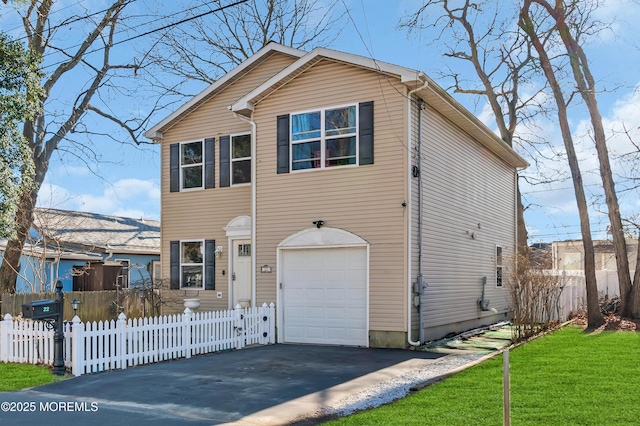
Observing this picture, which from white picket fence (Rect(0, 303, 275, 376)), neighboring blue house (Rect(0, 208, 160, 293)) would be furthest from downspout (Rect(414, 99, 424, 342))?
neighboring blue house (Rect(0, 208, 160, 293))

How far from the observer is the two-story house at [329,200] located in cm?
1227

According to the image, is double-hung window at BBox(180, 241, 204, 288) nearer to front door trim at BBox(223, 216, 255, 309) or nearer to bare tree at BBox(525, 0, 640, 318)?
front door trim at BBox(223, 216, 255, 309)

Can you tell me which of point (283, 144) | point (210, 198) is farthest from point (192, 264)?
point (283, 144)

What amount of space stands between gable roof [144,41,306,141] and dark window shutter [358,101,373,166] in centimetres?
328

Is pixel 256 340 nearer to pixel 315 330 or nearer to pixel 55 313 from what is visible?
pixel 315 330

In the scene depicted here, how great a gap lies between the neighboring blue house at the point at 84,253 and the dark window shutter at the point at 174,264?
3875mm

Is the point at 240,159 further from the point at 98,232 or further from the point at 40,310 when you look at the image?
the point at 98,232

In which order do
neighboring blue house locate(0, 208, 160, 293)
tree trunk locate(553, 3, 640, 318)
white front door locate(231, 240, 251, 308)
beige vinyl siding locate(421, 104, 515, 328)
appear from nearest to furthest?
beige vinyl siding locate(421, 104, 515, 328)
white front door locate(231, 240, 251, 308)
tree trunk locate(553, 3, 640, 318)
neighboring blue house locate(0, 208, 160, 293)

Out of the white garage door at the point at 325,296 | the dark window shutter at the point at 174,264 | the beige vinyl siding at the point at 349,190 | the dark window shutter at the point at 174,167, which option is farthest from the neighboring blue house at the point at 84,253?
the white garage door at the point at 325,296

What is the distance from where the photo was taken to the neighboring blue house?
67.3 feet

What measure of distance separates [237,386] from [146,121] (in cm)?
1655

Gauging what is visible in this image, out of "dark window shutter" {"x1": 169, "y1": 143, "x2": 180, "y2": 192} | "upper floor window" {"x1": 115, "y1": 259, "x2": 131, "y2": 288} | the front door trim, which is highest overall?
"dark window shutter" {"x1": 169, "y1": 143, "x2": 180, "y2": 192}

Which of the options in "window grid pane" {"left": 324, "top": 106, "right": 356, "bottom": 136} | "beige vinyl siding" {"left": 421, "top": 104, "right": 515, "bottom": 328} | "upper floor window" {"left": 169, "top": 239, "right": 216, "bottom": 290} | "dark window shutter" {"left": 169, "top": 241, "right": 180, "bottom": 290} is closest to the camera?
"window grid pane" {"left": 324, "top": 106, "right": 356, "bottom": 136}

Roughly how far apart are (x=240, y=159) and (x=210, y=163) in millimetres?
1009
